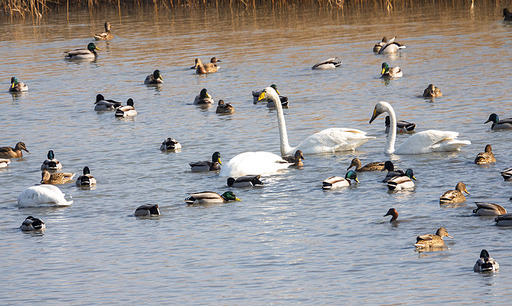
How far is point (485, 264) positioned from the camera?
1043cm

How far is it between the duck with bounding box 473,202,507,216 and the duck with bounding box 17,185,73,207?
653 cm

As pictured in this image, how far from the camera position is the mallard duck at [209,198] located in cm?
1470

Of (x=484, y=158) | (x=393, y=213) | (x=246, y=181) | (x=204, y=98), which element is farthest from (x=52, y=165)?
(x=484, y=158)

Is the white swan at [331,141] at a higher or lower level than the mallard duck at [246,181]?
higher

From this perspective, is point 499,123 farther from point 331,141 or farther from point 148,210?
point 148,210

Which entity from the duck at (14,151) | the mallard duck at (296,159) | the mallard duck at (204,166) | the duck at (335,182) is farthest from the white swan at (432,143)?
the duck at (14,151)

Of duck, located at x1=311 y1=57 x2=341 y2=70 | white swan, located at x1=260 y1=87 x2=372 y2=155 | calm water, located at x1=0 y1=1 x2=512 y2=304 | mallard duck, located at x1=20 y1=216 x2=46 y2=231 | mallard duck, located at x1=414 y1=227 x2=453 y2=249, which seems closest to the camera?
calm water, located at x1=0 y1=1 x2=512 y2=304

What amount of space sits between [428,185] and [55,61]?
2339cm

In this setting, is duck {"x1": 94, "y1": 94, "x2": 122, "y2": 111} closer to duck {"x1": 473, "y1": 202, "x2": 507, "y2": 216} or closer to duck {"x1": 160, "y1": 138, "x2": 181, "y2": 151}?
duck {"x1": 160, "y1": 138, "x2": 181, "y2": 151}

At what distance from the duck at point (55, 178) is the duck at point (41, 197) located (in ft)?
5.26

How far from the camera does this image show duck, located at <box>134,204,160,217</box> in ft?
46.4

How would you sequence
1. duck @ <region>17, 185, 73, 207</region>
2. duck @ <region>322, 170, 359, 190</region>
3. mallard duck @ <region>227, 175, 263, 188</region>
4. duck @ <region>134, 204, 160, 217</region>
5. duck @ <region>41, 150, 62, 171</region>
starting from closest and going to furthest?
duck @ <region>134, 204, 160, 217</region> < duck @ <region>322, 170, 359, 190</region> < duck @ <region>17, 185, 73, 207</region> < mallard duck @ <region>227, 175, 263, 188</region> < duck @ <region>41, 150, 62, 171</region>

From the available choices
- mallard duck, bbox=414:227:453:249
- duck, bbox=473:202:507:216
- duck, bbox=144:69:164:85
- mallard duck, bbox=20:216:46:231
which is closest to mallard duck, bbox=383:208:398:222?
duck, bbox=473:202:507:216

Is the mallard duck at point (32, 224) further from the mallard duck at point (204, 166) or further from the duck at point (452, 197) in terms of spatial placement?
the duck at point (452, 197)
